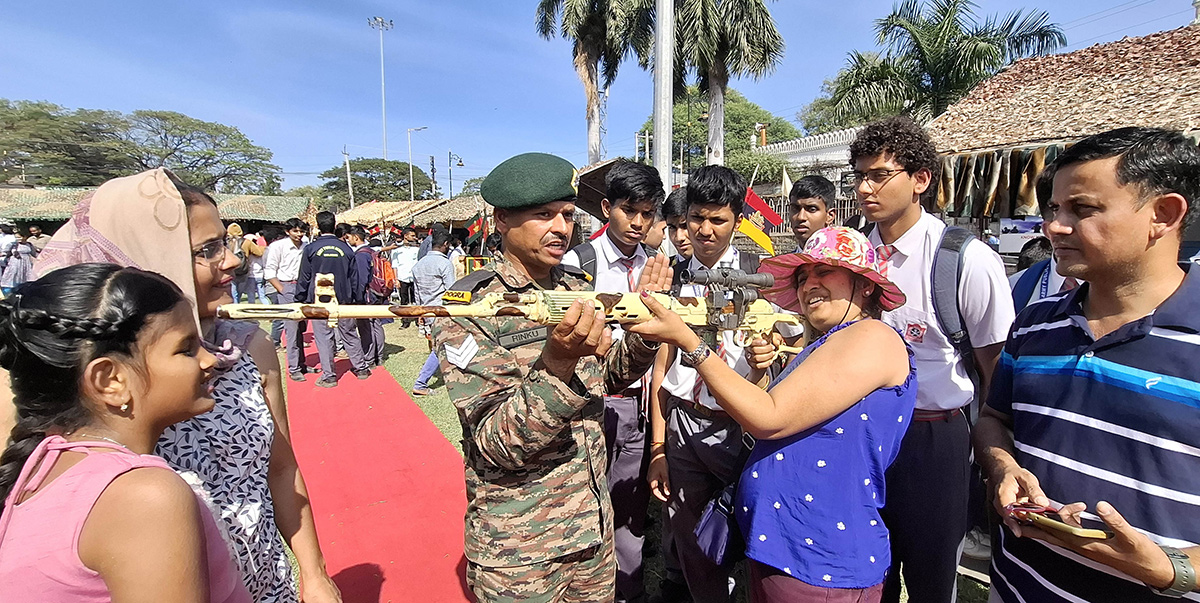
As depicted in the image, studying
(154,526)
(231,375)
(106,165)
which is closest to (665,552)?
(231,375)

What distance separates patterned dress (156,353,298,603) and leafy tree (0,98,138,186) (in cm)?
5908

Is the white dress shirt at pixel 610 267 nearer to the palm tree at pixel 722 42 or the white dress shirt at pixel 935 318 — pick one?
the white dress shirt at pixel 935 318

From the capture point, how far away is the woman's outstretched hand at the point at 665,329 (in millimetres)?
1777

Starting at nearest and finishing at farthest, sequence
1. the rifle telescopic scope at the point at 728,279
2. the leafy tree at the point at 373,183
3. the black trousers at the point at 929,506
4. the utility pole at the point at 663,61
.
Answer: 1. the rifle telescopic scope at the point at 728,279
2. the black trousers at the point at 929,506
3. the utility pole at the point at 663,61
4. the leafy tree at the point at 373,183

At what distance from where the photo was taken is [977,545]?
148 inches

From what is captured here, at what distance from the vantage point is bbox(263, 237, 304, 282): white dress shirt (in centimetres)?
884

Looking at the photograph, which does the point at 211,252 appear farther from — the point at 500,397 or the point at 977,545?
the point at 977,545

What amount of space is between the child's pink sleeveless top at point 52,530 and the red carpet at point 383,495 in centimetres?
266

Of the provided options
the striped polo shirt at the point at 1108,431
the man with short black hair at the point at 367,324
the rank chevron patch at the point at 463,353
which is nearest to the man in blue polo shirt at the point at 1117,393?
the striped polo shirt at the point at 1108,431

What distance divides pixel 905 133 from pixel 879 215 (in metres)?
0.41

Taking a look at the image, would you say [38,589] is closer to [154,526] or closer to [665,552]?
[154,526]

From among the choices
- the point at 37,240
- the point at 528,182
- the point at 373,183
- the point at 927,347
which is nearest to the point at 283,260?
the point at 37,240

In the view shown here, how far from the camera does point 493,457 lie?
1711mm

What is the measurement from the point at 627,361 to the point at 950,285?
1.53 metres
